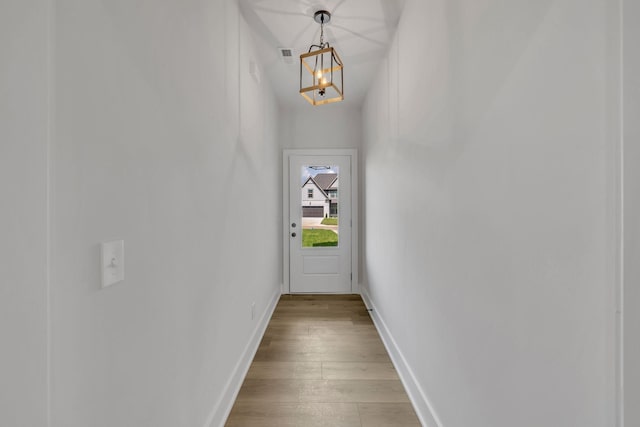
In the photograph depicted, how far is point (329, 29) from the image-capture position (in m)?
2.45

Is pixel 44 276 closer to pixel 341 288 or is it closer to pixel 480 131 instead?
pixel 480 131

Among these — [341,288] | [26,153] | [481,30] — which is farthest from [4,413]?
[341,288]

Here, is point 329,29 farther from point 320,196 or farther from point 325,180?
point 320,196

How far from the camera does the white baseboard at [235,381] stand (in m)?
1.66

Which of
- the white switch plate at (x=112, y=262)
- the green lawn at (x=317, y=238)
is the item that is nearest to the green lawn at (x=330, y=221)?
the green lawn at (x=317, y=238)

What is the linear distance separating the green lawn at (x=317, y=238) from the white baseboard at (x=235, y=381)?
1.43m

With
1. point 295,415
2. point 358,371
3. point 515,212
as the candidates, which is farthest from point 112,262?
point 358,371

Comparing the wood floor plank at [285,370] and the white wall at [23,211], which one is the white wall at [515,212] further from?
the white wall at [23,211]

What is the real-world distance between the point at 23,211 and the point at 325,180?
12.5 ft

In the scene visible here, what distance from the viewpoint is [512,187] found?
0.96 metres

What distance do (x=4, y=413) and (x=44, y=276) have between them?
0.76 feet

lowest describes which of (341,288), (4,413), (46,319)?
(341,288)

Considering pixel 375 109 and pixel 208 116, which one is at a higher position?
pixel 375 109

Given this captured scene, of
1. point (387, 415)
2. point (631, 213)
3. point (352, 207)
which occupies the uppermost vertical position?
point (352, 207)
